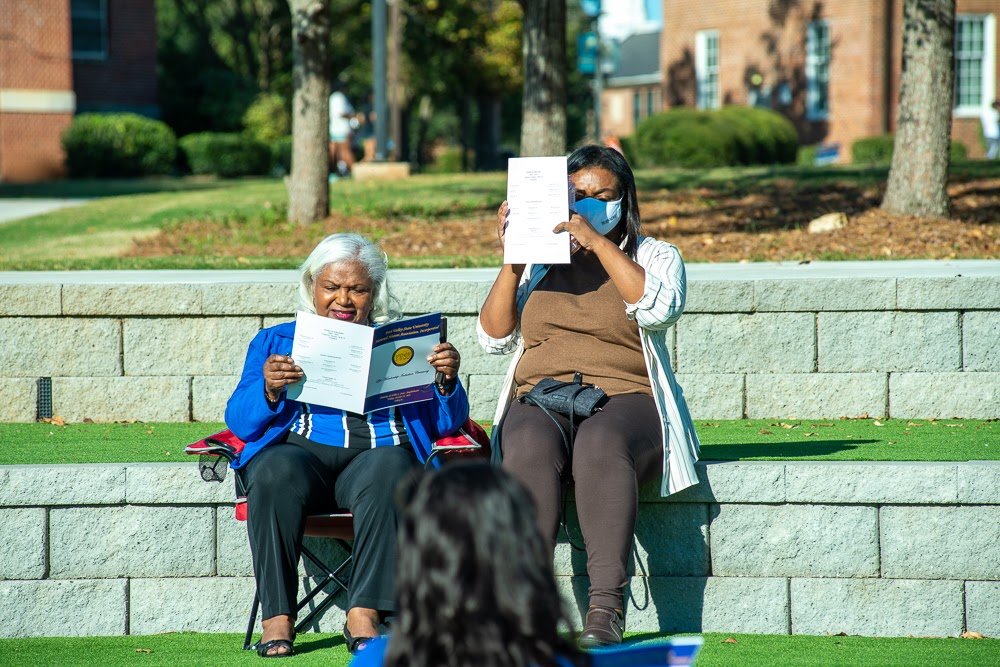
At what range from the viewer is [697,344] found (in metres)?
7.02

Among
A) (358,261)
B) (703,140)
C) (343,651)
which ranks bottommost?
(343,651)

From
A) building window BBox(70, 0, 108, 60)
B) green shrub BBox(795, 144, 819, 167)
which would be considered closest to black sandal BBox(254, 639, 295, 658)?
green shrub BBox(795, 144, 819, 167)

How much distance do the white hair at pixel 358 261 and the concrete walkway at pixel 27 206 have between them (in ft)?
37.8

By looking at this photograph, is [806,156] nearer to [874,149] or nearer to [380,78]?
[874,149]

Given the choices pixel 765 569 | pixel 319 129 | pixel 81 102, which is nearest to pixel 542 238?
pixel 765 569

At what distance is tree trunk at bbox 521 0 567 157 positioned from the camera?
13.1 meters

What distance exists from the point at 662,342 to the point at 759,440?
1482 mm

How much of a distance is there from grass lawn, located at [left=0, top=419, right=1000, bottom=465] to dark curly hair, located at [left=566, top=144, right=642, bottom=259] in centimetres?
106

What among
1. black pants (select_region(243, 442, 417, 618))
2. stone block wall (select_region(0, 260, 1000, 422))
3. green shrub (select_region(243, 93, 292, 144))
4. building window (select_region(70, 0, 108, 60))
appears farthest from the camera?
green shrub (select_region(243, 93, 292, 144))

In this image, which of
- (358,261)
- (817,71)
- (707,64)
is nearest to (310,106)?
(358,261)

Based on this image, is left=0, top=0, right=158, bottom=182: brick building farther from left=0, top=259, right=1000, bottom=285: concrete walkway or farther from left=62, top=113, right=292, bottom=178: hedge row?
left=0, top=259, right=1000, bottom=285: concrete walkway

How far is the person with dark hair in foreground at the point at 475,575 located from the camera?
211 cm

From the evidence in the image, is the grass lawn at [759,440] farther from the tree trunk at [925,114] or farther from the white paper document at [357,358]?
the tree trunk at [925,114]

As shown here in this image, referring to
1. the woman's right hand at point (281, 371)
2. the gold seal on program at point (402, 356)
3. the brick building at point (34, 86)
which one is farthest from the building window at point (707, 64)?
the woman's right hand at point (281, 371)
